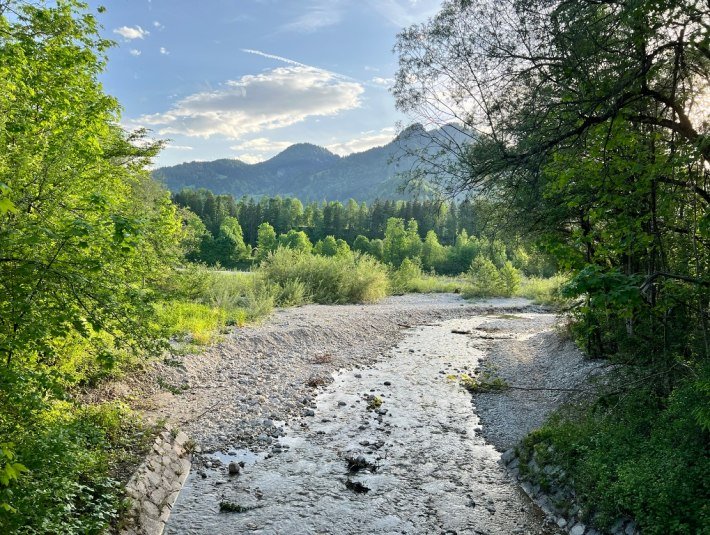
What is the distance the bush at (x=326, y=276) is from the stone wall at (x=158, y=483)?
15019 millimetres

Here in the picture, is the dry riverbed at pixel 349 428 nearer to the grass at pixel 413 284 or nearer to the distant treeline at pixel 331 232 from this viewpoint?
the grass at pixel 413 284

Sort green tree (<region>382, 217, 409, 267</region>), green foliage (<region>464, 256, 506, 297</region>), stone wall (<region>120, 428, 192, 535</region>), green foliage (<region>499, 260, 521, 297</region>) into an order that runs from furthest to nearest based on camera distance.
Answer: green tree (<region>382, 217, 409, 267</region>) < green foliage (<region>499, 260, 521, 297</region>) < green foliage (<region>464, 256, 506, 297</region>) < stone wall (<region>120, 428, 192, 535</region>)

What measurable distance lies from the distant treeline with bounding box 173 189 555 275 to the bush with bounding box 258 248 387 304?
21579 mm

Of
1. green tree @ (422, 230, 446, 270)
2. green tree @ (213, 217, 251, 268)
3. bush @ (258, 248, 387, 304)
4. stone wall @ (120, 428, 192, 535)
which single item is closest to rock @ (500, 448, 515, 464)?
stone wall @ (120, 428, 192, 535)

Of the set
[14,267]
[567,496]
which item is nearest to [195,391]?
[14,267]

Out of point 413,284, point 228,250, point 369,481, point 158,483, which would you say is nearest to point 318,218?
point 228,250

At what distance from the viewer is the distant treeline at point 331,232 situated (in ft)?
187

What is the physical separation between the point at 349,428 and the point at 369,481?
1954 millimetres

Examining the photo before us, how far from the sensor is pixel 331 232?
8019cm

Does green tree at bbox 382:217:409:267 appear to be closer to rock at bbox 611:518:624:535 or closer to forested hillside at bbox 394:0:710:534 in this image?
forested hillside at bbox 394:0:710:534

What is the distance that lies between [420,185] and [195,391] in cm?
615

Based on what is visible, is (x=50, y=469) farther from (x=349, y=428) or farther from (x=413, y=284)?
(x=413, y=284)

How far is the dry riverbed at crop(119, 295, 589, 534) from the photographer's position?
547cm

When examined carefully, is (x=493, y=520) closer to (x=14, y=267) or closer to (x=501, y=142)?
(x=501, y=142)
